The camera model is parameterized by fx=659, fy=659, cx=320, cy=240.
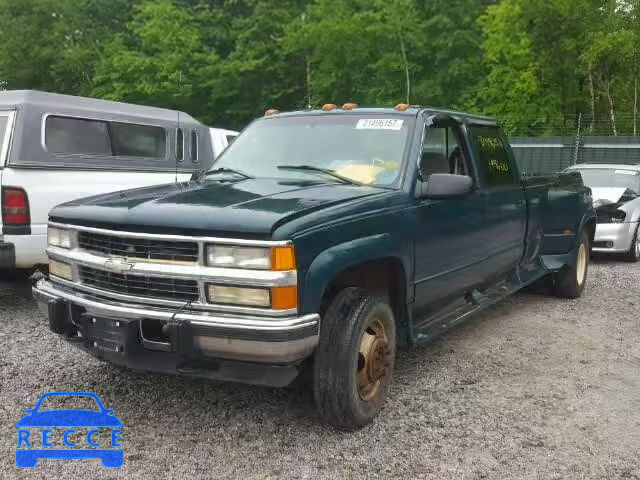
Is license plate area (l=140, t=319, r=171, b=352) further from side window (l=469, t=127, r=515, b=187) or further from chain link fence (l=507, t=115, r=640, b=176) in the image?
chain link fence (l=507, t=115, r=640, b=176)

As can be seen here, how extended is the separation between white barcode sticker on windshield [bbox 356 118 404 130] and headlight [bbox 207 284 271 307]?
5.97 feet

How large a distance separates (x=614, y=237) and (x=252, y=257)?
26.1ft

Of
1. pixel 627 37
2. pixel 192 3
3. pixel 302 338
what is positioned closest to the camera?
pixel 302 338

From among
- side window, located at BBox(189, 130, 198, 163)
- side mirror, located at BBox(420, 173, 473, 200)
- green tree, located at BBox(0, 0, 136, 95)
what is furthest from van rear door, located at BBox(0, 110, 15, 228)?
green tree, located at BBox(0, 0, 136, 95)

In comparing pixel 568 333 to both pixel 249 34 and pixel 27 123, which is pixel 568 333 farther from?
pixel 249 34

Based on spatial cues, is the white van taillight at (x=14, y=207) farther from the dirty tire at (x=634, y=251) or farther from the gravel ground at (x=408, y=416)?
the dirty tire at (x=634, y=251)

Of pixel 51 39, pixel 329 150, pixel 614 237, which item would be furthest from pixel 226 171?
pixel 51 39

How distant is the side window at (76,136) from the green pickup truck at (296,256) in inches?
106

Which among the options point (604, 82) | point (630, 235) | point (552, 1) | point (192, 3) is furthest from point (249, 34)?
point (630, 235)

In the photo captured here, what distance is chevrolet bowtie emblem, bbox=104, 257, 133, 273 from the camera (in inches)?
135

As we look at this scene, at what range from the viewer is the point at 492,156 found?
5492 mm

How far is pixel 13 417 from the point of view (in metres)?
3.83

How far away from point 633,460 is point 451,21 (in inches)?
1206

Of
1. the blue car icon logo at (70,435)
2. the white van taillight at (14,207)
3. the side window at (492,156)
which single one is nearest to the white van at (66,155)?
the white van taillight at (14,207)
